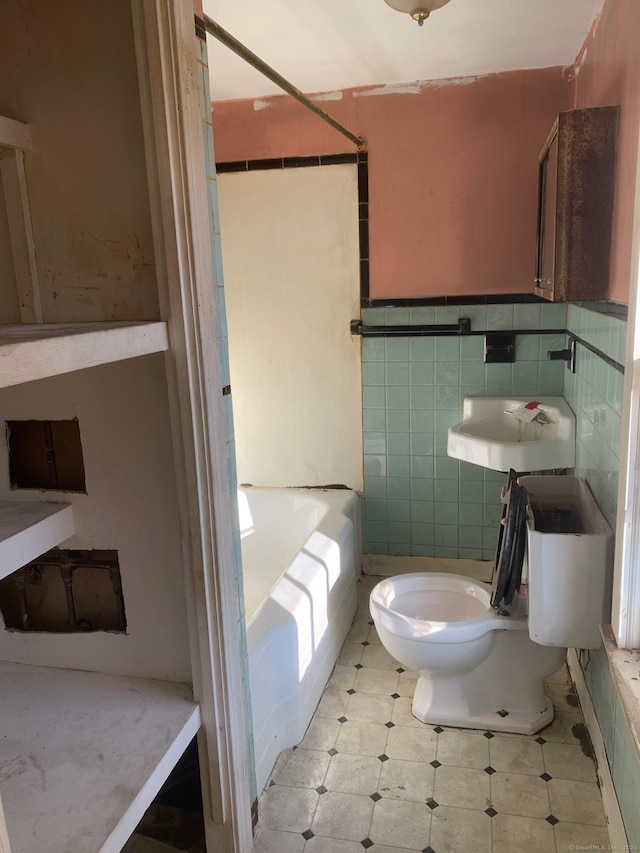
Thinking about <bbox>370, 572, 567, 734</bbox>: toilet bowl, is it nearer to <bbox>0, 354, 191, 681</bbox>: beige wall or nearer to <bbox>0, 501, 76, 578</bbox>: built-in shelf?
<bbox>0, 354, 191, 681</bbox>: beige wall

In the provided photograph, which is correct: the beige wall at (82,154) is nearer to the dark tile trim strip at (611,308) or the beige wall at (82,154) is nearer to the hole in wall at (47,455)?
the hole in wall at (47,455)

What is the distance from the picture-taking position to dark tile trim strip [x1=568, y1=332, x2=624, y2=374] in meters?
1.69

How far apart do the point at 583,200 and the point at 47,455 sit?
1.64 meters

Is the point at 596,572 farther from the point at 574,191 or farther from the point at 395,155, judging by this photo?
the point at 395,155

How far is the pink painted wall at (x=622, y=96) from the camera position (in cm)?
163

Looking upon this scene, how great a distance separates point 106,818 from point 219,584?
43 cm

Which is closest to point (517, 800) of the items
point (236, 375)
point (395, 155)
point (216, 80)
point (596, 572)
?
point (596, 572)

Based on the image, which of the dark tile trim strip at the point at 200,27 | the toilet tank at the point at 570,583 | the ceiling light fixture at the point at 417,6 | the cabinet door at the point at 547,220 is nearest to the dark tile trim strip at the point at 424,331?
the cabinet door at the point at 547,220

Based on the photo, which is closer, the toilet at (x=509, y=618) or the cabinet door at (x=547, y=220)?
the toilet at (x=509, y=618)

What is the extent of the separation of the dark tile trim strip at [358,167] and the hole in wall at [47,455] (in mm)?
2072

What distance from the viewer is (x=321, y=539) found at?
8.86 ft

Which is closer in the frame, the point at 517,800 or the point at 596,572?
the point at 596,572

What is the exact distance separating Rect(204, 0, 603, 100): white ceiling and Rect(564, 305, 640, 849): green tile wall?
1036 millimetres

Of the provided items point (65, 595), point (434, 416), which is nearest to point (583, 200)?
point (434, 416)
